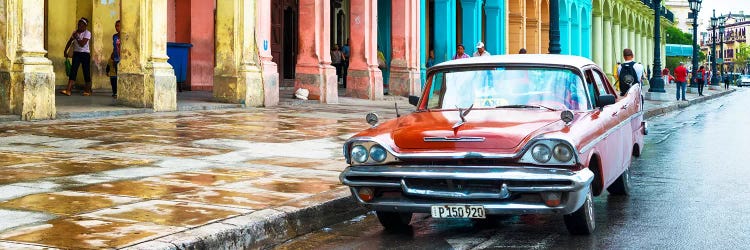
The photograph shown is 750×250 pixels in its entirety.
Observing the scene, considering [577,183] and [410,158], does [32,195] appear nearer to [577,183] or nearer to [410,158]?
[410,158]

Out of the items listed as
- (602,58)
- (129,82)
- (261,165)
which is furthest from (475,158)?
(602,58)

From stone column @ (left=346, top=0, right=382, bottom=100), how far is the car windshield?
56.2 ft

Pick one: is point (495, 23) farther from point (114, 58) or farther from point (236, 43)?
point (114, 58)

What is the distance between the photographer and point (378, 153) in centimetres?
685

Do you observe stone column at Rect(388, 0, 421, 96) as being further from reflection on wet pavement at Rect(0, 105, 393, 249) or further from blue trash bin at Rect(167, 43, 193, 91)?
reflection on wet pavement at Rect(0, 105, 393, 249)

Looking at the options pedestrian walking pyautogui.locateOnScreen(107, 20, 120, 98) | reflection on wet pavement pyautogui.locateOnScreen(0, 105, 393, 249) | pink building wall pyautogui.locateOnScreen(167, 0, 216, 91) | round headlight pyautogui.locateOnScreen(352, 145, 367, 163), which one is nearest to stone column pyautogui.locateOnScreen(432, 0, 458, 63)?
pink building wall pyautogui.locateOnScreen(167, 0, 216, 91)

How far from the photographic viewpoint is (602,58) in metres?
55.2

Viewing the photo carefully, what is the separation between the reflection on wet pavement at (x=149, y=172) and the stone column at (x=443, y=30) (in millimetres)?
15492

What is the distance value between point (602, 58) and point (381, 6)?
78.2 ft

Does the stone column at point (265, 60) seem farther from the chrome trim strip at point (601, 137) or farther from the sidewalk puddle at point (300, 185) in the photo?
the chrome trim strip at point (601, 137)

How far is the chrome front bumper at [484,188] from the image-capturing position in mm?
6438

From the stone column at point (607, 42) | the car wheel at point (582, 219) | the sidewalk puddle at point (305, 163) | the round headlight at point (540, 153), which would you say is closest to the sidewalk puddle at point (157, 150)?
the sidewalk puddle at point (305, 163)

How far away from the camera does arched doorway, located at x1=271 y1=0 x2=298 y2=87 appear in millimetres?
28453

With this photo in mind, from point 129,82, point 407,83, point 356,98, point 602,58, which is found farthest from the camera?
Answer: point 602,58
